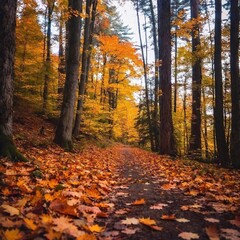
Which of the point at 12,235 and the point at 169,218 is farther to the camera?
the point at 169,218

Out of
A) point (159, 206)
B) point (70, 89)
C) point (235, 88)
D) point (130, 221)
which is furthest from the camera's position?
point (70, 89)

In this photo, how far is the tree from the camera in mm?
4625

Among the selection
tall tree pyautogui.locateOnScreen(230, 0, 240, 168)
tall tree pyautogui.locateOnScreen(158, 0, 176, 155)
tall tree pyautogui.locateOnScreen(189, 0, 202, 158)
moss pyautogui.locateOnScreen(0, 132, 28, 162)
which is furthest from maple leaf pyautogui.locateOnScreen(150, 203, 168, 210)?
tall tree pyautogui.locateOnScreen(189, 0, 202, 158)

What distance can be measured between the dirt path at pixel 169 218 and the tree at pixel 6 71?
2.30 meters

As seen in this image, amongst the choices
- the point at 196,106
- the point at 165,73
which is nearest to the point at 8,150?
the point at 165,73

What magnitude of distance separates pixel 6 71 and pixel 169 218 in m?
3.85

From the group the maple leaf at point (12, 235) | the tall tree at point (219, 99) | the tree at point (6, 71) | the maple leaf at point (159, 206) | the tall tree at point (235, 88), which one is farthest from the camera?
the tall tree at point (219, 99)

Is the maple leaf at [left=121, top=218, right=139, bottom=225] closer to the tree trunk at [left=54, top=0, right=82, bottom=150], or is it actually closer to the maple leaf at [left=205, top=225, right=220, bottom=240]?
the maple leaf at [left=205, top=225, right=220, bottom=240]

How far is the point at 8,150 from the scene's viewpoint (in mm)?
4758

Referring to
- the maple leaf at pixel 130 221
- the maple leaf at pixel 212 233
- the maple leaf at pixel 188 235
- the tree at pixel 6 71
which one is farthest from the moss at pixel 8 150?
the maple leaf at pixel 212 233

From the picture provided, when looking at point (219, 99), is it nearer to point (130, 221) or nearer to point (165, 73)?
point (165, 73)

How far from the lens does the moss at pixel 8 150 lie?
4684mm

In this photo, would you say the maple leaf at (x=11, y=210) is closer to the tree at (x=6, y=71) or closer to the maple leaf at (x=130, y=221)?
the maple leaf at (x=130, y=221)

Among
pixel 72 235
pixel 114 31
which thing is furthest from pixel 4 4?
pixel 114 31
